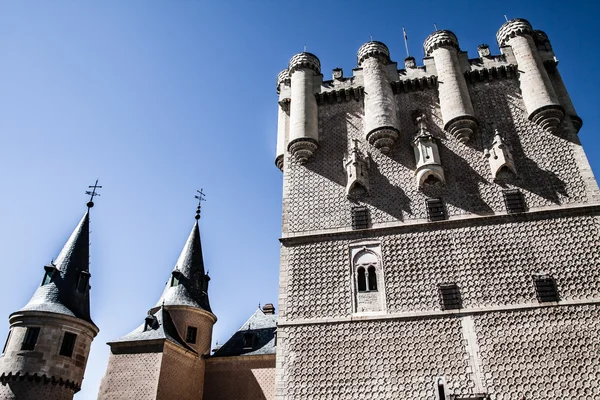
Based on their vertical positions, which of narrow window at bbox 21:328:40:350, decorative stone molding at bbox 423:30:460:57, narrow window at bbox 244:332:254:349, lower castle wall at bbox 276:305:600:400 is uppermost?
decorative stone molding at bbox 423:30:460:57

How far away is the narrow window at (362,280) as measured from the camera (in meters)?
11.6

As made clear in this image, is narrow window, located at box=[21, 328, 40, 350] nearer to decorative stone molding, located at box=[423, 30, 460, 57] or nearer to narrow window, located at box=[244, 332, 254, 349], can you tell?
narrow window, located at box=[244, 332, 254, 349]

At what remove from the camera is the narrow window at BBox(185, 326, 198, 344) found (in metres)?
18.2

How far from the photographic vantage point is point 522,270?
10938 mm

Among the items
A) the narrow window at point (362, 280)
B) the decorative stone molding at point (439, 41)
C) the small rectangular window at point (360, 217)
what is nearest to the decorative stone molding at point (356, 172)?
the small rectangular window at point (360, 217)

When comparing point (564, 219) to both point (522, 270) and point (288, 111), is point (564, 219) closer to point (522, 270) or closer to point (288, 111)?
point (522, 270)

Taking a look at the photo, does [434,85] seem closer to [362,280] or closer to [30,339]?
[362,280]

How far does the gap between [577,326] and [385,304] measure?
13.3 ft

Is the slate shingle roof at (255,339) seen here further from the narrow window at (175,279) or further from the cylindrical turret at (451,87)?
the cylindrical turret at (451,87)

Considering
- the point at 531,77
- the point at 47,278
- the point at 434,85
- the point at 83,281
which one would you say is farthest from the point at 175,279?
the point at 531,77

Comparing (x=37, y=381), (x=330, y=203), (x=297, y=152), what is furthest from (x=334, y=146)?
(x=37, y=381)

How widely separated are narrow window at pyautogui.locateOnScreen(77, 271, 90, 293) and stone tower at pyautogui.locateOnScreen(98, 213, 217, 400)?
2558 mm

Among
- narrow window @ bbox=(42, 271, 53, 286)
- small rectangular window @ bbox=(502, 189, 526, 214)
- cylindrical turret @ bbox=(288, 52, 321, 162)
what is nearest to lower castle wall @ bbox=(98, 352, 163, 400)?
narrow window @ bbox=(42, 271, 53, 286)

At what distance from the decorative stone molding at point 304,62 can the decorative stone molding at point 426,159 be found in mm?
4707
